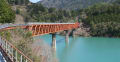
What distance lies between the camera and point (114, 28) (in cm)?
9581

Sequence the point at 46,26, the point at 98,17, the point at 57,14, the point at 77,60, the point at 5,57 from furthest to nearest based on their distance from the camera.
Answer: the point at 57,14, the point at 98,17, the point at 46,26, the point at 77,60, the point at 5,57

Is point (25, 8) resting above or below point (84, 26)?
above

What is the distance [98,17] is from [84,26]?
7778mm

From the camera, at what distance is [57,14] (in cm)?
12725

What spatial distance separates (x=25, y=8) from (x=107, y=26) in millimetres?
54127

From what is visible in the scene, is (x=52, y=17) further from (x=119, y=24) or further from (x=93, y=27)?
(x=119, y=24)

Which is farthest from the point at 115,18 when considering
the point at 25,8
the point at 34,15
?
the point at 25,8

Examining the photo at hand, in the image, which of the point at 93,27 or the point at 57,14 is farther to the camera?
the point at 57,14

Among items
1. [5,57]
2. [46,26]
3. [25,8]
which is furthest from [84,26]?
[5,57]

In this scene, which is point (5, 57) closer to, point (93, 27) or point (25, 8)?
point (93, 27)

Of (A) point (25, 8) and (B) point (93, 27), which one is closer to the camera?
(B) point (93, 27)

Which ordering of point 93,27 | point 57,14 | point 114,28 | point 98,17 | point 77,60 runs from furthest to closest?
point 57,14 → point 98,17 → point 93,27 → point 114,28 → point 77,60

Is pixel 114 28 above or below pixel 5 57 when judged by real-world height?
below

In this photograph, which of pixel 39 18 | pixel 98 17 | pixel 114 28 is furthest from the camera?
pixel 39 18
